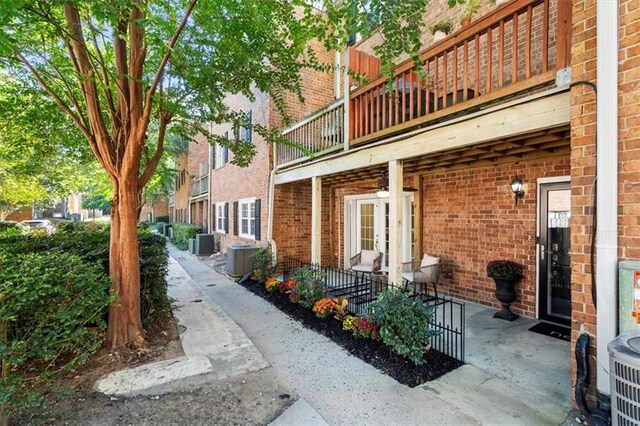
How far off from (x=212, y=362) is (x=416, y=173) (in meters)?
5.27

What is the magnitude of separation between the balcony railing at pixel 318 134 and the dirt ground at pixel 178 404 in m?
4.12

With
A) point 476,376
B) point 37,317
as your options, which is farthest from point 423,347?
point 37,317

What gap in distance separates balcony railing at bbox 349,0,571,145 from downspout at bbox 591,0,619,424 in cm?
47

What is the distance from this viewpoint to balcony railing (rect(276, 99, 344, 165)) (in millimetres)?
6078

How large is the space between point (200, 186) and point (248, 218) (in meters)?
8.76

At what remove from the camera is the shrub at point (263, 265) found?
25.8ft

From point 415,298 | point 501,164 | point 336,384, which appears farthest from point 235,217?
point 336,384

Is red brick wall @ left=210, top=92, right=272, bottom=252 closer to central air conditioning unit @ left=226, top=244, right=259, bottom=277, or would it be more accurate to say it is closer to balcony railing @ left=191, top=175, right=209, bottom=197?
central air conditioning unit @ left=226, top=244, right=259, bottom=277

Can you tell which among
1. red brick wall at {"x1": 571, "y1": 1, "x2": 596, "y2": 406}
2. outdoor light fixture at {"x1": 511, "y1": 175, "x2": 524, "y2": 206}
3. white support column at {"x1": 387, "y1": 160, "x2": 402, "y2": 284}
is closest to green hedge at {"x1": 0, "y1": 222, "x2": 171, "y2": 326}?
white support column at {"x1": 387, "y1": 160, "x2": 402, "y2": 284}

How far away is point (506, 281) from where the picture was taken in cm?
501

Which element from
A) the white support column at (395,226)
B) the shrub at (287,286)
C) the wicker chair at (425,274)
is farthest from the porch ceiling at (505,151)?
the shrub at (287,286)

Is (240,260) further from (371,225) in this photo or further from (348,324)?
(348,324)

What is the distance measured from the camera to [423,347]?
12.3ft

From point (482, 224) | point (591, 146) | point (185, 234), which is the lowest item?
point (185, 234)
